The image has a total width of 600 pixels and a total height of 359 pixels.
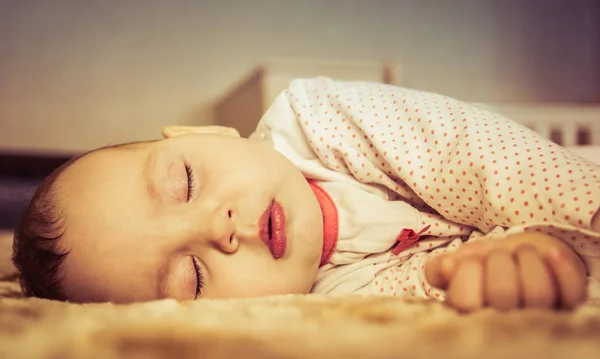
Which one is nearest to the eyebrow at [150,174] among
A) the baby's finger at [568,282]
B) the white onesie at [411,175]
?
the white onesie at [411,175]

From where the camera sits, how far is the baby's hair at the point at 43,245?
2.05 ft

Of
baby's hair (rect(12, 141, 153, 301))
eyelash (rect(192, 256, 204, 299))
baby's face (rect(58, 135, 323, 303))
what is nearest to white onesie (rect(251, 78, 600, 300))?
baby's face (rect(58, 135, 323, 303))

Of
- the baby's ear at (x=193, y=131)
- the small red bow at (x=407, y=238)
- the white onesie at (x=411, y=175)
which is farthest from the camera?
the baby's ear at (x=193, y=131)

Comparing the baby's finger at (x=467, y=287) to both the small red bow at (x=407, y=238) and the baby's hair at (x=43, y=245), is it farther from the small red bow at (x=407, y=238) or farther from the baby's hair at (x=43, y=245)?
the baby's hair at (x=43, y=245)

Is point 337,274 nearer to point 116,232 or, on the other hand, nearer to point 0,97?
point 116,232

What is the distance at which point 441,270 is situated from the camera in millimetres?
405

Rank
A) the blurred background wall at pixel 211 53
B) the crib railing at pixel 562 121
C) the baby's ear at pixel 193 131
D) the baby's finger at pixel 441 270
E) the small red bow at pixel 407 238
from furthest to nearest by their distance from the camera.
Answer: the blurred background wall at pixel 211 53 → the crib railing at pixel 562 121 → the baby's ear at pixel 193 131 → the small red bow at pixel 407 238 → the baby's finger at pixel 441 270

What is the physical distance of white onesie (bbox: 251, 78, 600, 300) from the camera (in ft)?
1.85

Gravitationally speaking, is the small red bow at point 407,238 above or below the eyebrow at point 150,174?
below

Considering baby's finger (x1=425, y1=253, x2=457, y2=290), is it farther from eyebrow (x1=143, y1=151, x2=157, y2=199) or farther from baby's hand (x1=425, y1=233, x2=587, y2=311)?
eyebrow (x1=143, y1=151, x2=157, y2=199)

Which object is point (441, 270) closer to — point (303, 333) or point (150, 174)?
point (303, 333)

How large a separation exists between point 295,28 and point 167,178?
1.83 m

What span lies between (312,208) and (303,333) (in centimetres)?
41

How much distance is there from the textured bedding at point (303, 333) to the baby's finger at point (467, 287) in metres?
0.01
